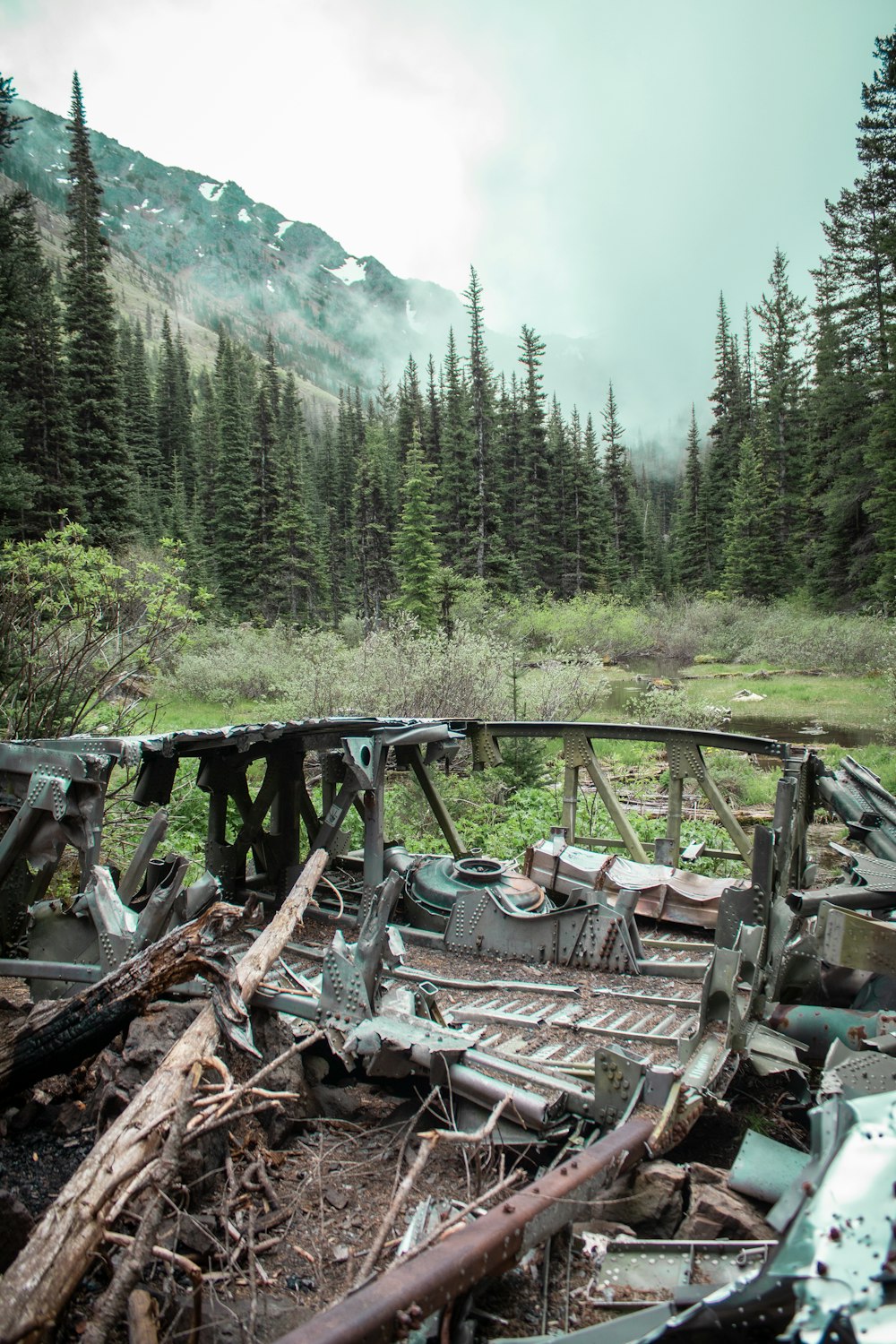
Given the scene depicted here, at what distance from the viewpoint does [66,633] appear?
12.5 meters

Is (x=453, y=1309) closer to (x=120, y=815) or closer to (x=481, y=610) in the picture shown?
(x=120, y=815)

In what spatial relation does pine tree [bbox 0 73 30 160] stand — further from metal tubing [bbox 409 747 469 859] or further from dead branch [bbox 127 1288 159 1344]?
dead branch [bbox 127 1288 159 1344]

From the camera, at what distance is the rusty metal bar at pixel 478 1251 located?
2326 millimetres

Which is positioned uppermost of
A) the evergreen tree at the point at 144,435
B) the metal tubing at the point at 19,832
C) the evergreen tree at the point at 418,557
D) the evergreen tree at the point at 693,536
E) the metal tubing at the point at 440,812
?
the evergreen tree at the point at 144,435

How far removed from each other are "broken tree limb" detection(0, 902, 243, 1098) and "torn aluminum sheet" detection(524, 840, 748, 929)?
4103 mm

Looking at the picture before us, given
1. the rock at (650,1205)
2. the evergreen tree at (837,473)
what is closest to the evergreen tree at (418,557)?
the evergreen tree at (837,473)

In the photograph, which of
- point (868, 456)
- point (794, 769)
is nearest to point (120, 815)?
point (794, 769)

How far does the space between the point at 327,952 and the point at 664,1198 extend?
7.62 ft

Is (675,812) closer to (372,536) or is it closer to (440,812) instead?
(440,812)

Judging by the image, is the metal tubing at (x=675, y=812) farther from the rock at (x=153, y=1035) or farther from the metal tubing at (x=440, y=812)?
the rock at (x=153, y=1035)

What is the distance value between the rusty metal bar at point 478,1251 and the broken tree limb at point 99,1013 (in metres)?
2.26

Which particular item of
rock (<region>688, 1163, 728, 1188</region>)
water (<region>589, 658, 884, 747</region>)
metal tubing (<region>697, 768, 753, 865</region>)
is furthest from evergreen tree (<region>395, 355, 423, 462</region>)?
rock (<region>688, 1163, 728, 1188</region>)

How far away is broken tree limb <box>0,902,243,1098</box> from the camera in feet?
15.0

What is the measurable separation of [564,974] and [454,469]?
49580mm
